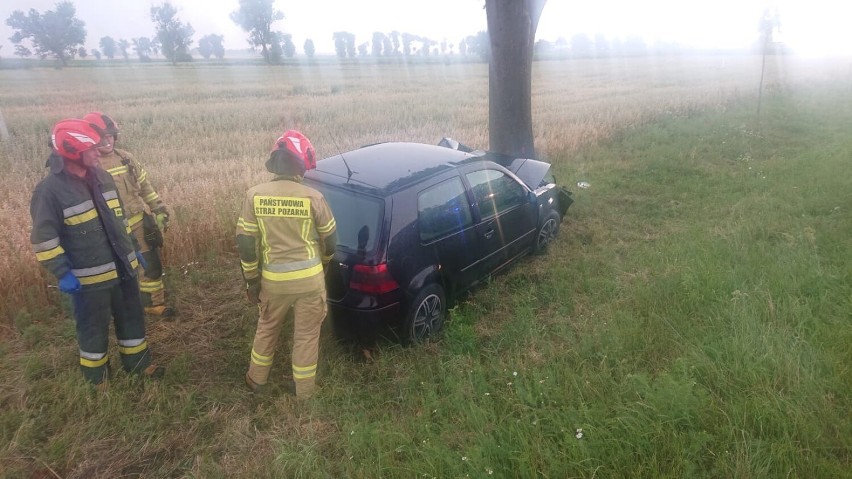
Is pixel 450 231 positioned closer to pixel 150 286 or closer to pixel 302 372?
pixel 302 372

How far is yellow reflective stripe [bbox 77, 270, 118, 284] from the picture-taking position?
10.8 feet

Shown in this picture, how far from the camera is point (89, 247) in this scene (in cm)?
329

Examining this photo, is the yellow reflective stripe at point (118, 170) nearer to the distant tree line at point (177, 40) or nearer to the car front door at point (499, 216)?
the car front door at point (499, 216)

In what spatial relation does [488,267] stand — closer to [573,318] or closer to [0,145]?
[573,318]

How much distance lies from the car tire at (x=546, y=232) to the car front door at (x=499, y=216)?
303 millimetres

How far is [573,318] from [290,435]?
258 centimetres

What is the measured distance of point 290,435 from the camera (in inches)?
122

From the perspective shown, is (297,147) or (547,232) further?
(547,232)

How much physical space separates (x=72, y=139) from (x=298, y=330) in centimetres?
187

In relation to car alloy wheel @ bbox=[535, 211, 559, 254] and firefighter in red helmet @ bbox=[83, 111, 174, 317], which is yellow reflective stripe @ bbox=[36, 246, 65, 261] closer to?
firefighter in red helmet @ bbox=[83, 111, 174, 317]

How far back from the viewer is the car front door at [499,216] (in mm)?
4730

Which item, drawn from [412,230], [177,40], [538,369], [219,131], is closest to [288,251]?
[412,230]

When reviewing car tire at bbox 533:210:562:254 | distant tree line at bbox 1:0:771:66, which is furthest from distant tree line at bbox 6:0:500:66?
car tire at bbox 533:210:562:254

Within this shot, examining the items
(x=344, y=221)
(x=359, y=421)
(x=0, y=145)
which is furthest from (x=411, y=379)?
(x=0, y=145)
